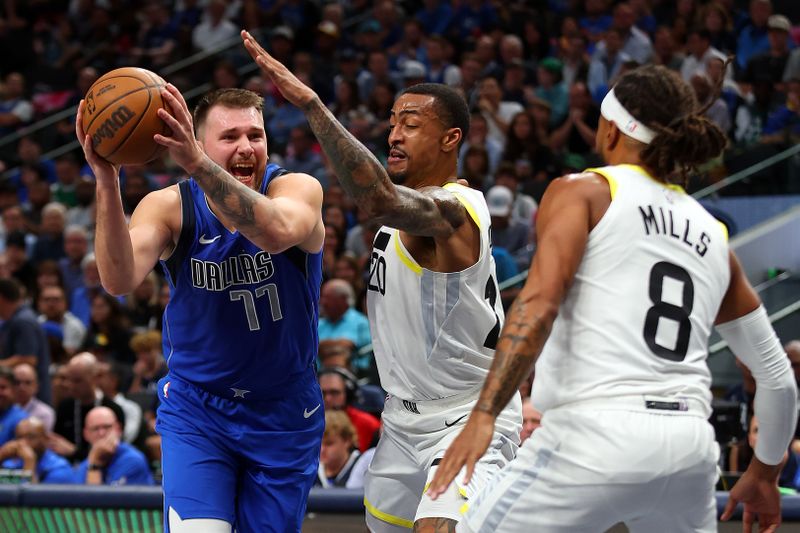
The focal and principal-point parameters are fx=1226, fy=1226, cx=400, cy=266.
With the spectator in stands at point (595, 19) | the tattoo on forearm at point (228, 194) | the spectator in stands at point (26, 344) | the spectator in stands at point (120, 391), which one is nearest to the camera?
the tattoo on forearm at point (228, 194)

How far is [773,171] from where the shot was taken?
10.4m

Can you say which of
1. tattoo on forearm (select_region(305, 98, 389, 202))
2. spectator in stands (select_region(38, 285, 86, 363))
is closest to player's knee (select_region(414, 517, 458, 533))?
tattoo on forearm (select_region(305, 98, 389, 202))

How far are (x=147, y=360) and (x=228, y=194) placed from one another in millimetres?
6233

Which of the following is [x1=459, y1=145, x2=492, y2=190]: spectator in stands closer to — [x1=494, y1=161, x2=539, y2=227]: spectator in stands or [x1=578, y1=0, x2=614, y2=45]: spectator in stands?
[x1=494, y1=161, x2=539, y2=227]: spectator in stands

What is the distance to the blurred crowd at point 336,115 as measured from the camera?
30.0ft

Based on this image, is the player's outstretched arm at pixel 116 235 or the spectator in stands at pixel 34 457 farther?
the spectator in stands at pixel 34 457

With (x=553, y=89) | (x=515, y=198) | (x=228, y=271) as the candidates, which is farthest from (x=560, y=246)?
(x=553, y=89)

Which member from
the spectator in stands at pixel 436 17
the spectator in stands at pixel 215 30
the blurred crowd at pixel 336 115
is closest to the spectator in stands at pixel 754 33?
the blurred crowd at pixel 336 115

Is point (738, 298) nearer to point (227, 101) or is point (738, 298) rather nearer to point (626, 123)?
point (626, 123)

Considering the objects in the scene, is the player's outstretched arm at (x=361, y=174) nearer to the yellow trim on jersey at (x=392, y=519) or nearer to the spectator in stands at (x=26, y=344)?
the yellow trim on jersey at (x=392, y=519)

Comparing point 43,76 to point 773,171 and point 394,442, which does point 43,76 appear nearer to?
point 773,171

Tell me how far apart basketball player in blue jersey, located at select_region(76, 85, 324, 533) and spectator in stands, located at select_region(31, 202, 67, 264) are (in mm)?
8247

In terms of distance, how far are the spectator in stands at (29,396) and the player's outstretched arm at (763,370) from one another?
6.43 meters

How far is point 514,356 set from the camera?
3303 mm
